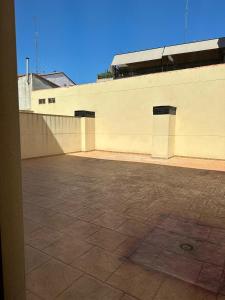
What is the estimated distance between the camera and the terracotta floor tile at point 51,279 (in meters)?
1.71

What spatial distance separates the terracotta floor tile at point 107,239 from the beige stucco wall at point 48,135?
6488 millimetres

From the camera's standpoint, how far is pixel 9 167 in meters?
0.76

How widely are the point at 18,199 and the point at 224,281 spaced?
6.37 feet

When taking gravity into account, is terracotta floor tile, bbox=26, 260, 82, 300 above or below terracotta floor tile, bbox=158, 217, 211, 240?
above

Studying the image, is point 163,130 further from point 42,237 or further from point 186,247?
point 42,237

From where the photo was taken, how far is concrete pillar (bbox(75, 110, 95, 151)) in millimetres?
11141

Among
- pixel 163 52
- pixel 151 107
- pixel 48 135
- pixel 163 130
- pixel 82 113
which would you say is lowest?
pixel 48 135

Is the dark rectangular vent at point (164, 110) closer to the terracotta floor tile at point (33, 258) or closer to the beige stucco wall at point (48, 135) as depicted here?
the beige stucco wall at point (48, 135)

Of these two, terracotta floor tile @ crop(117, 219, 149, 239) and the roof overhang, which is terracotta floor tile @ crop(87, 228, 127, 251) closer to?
terracotta floor tile @ crop(117, 219, 149, 239)

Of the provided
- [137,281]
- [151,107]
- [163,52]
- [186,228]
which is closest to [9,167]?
[137,281]

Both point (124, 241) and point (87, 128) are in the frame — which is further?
point (87, 128)

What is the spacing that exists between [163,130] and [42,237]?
23.5ft

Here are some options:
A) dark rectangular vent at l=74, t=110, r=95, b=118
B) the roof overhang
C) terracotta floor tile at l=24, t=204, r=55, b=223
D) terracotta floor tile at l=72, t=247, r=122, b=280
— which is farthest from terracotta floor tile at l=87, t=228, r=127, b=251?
the roof overhang

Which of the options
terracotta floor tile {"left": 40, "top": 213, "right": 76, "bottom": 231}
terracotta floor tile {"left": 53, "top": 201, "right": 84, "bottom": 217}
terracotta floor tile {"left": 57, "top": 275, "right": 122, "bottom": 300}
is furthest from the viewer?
terracotta floor tile {"left": 53, "top": 201, "right": 84, "bottom": 217}
